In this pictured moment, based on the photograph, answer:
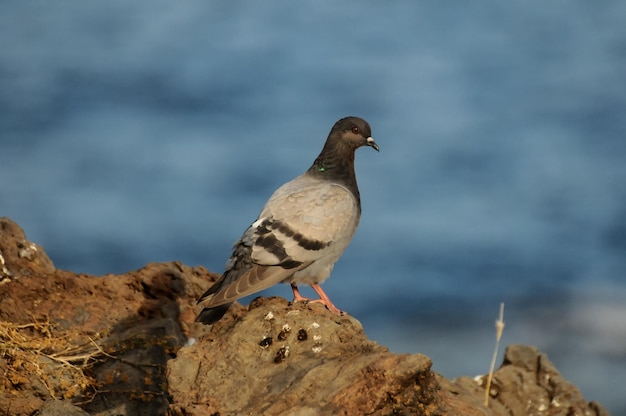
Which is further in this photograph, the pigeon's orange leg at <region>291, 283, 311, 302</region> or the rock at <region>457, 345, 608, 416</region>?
the rock at <region>457, 345, 608, 416</region>

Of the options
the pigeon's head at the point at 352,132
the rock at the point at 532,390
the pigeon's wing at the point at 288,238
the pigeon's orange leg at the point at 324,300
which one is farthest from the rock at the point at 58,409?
the rock at the point at 532,390

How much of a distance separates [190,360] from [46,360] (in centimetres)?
310

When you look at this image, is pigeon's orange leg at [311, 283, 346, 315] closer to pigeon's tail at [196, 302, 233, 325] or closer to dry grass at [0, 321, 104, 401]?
pigeon's tail at [196, 302, 233, 325]

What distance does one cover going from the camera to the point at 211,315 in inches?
361

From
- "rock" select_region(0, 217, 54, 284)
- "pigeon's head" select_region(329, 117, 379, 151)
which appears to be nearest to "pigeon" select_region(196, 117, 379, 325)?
"pigeon's head" select_region(329, 117, 379, 151)

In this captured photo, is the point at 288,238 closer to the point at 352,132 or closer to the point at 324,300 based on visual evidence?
the point at 324,300

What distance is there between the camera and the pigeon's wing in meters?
9.53

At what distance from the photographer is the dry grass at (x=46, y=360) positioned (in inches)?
396

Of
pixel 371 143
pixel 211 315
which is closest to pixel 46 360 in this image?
pixel 211 315

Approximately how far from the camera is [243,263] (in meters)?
9.80

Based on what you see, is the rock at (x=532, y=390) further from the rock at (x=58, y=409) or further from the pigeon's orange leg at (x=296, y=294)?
the rock at (x=58, y=409)

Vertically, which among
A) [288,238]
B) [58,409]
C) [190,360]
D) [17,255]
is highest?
[17,255]

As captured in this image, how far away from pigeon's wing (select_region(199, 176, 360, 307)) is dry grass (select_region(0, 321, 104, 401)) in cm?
216

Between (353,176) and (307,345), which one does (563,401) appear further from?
(307,345)
